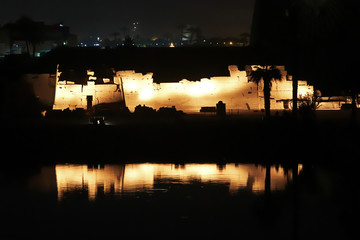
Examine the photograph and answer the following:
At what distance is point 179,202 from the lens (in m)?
17.5

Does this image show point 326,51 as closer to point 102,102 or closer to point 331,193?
point 102,102

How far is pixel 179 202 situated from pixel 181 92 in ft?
93.1

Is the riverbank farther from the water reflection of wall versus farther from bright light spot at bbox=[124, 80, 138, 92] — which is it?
bright light spot at bbox=[124, 80, 138, 92]

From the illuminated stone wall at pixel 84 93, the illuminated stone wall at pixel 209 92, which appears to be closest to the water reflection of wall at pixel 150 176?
the illuminated stone wall at pixel 209 92

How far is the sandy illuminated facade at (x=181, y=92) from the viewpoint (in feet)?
149

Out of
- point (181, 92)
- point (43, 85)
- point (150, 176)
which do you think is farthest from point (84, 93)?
point (150, 176)

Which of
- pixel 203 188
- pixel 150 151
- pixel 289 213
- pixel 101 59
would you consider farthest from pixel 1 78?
pixel 289 213

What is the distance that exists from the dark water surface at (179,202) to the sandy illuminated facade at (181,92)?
20.7 meters

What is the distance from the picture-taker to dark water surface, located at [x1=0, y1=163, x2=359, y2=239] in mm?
14289

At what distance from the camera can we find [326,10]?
140 ft

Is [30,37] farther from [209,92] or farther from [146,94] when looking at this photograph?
[209,92]

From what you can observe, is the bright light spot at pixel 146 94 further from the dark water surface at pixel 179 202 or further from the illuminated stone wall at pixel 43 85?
the dark water surface at pixel 179 202

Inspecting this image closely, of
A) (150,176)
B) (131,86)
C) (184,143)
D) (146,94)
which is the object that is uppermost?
(131,86)

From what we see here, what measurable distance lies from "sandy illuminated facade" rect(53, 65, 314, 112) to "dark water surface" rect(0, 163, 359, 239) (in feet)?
67.8
